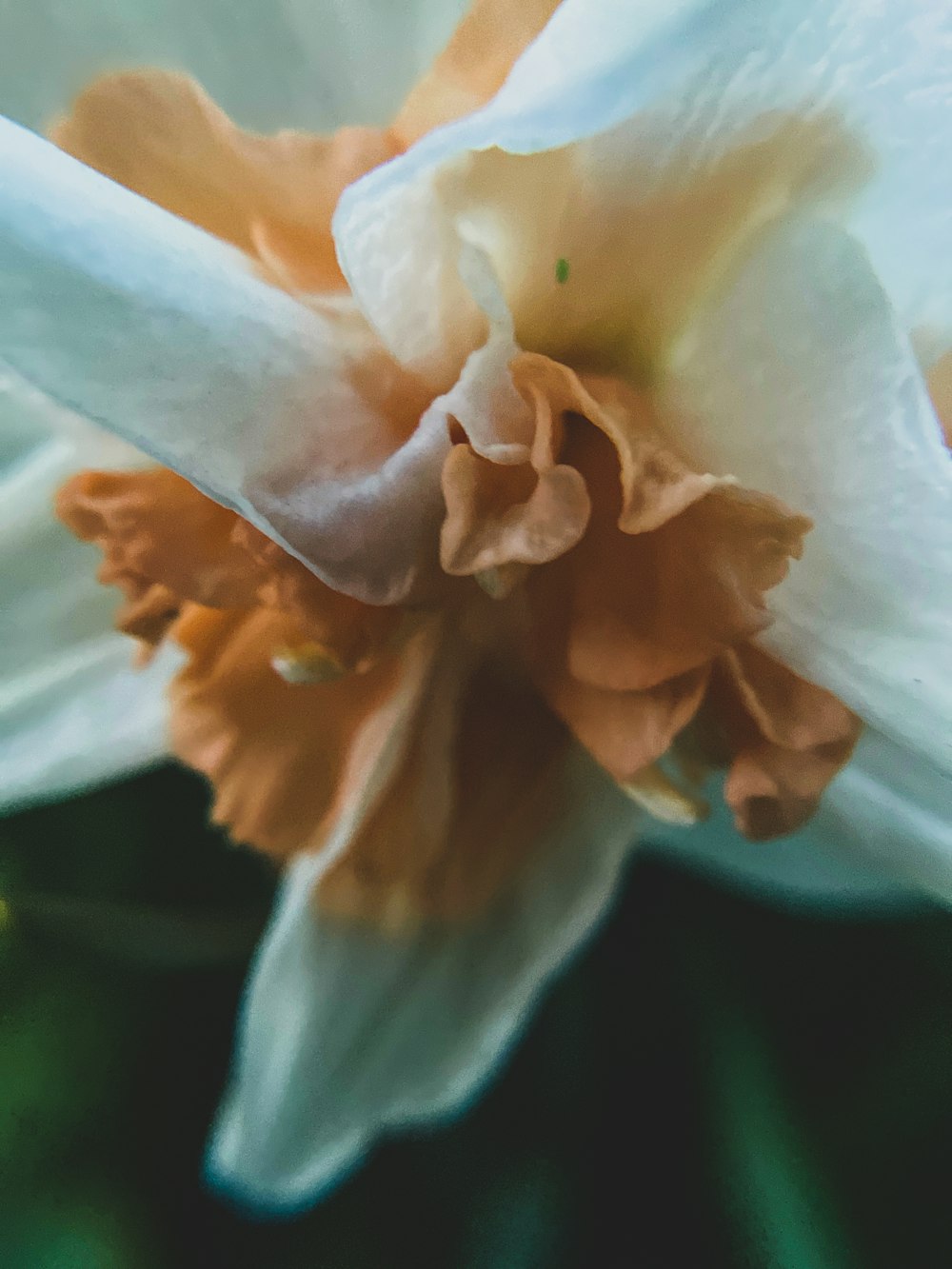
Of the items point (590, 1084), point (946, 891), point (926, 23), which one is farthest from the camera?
point (590, 1084)

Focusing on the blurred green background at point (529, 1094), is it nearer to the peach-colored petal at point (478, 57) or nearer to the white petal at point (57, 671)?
the white petal at point (57, 671)

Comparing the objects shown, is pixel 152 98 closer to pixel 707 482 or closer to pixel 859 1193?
pixel 707 482

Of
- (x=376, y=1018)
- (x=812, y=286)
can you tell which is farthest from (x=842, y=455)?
(x=376, y=1018)

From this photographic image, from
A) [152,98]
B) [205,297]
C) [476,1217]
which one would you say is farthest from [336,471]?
[476,1217]

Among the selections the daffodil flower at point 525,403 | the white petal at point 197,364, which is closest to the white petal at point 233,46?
the daffodil flower at point 525,403

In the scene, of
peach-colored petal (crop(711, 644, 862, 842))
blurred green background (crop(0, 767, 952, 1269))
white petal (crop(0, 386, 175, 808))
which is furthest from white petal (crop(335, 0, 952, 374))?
blurred green background (crop(0, 767, 952, 1269))

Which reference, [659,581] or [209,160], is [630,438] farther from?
[209,160]

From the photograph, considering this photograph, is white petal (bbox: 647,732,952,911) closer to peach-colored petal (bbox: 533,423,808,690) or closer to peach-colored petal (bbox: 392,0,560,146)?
peach-colored petal (bbox: 533,423,808,690)
